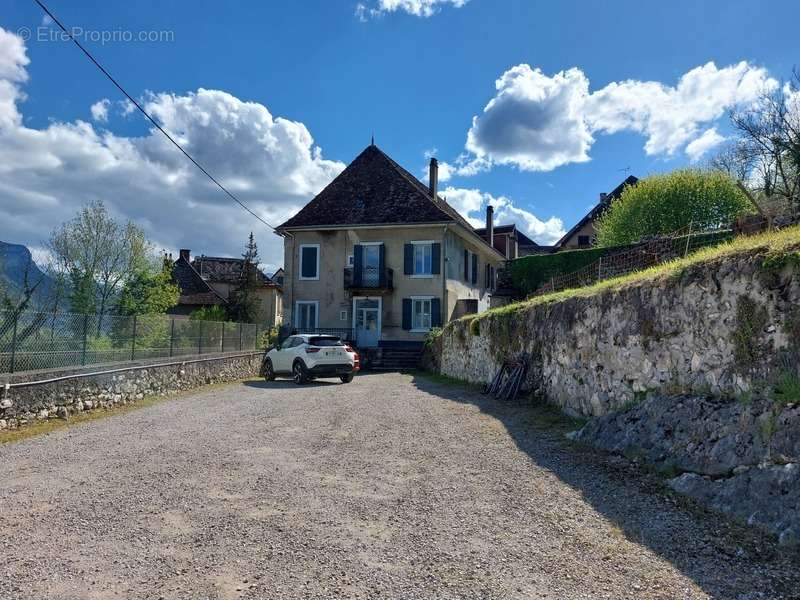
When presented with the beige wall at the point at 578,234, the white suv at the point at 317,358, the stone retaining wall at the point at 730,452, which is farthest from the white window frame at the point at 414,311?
the beige wall at the point at 578,234

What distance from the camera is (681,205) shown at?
22.7 metres

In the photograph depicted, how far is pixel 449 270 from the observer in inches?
A: 1064

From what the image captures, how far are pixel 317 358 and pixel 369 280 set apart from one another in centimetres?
1105

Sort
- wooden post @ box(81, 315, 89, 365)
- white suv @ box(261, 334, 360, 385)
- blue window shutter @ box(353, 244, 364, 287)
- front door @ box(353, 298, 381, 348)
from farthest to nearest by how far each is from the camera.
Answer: front door @ box(353, 298, 381, 348) < blue window shutter @ box(353, 244, 364, 287) < white suv @ box(261, 334, 360, 385) < wooden post @ box(81, 315, 89, 365)

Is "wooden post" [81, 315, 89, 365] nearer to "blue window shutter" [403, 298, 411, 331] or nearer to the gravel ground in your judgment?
the gravel ground

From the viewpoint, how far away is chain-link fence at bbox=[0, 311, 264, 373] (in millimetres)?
9234

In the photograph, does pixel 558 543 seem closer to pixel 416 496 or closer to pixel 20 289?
pixel 416 496

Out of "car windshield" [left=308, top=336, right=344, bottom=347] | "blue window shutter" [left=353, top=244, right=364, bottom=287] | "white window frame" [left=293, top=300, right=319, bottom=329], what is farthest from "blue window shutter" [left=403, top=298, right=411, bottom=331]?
"car windshield" [left=308, top=336, right=344, bottom=347]

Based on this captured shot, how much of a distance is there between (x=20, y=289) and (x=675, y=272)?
711 inches

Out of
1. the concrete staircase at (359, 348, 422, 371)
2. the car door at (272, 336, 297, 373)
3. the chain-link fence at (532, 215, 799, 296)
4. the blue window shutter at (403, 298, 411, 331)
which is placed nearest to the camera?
the chain-link fence at (532, 215, 799, 296)

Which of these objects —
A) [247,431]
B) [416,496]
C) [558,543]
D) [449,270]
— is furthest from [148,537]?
[449,270]

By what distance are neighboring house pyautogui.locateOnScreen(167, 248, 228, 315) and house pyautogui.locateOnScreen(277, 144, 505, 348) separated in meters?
11.5

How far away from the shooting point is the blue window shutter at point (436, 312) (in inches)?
1027

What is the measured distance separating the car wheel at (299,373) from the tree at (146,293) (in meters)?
10.8
